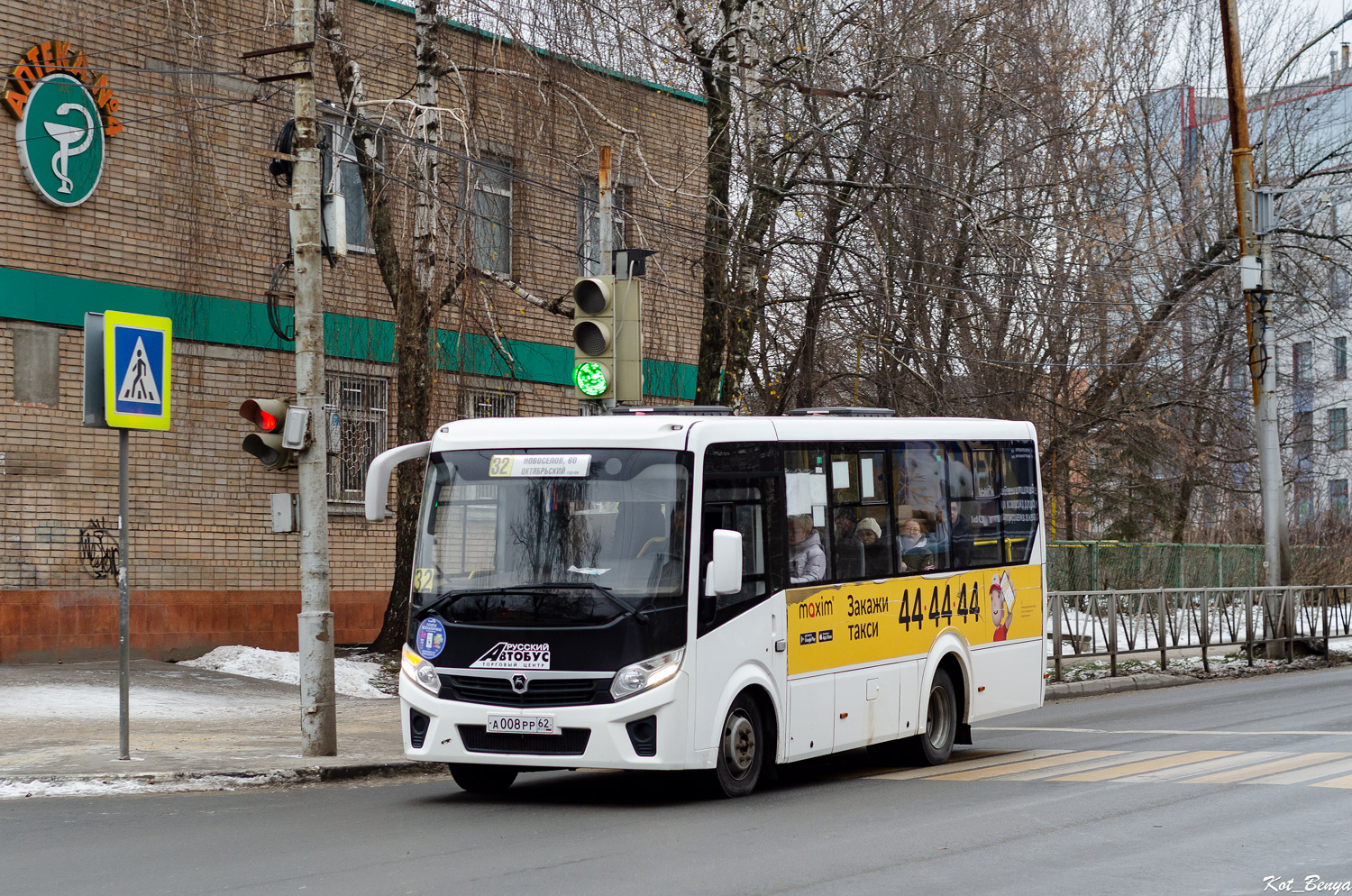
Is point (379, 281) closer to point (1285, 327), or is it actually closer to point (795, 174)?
point (795, 174)

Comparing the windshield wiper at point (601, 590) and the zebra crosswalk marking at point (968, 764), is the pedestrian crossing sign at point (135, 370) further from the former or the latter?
the zebra crosswalk marking at point (968, 764)

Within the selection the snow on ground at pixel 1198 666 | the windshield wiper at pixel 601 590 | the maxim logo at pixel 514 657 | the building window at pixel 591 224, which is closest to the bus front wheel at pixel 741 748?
the windshield wiper at pixel 601 590

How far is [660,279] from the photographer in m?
21.2

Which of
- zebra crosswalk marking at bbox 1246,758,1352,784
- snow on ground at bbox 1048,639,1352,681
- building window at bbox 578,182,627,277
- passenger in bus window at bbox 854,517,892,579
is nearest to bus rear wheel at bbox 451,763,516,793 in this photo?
passenger in bus window at bbox 854,517,892,579

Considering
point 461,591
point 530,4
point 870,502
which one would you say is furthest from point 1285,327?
point 461,591

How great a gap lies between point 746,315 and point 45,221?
9591mm

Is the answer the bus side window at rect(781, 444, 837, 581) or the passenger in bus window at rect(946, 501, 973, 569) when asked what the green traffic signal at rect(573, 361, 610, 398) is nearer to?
the bus side window at rect(781, 444, 837, 581)

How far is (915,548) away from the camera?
1265 centimetres

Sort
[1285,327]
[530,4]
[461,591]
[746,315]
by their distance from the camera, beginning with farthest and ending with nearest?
1. [1285,327]
2. [746,315]
3. [530,4]
4. [461,591]

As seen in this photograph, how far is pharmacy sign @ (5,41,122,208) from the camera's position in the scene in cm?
1773

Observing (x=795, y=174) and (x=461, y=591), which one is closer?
(x=461, y=591)

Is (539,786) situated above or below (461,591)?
below

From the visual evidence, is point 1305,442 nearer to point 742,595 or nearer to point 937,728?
point 937,728

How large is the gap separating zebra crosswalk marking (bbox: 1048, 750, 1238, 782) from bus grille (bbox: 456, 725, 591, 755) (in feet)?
12.1
